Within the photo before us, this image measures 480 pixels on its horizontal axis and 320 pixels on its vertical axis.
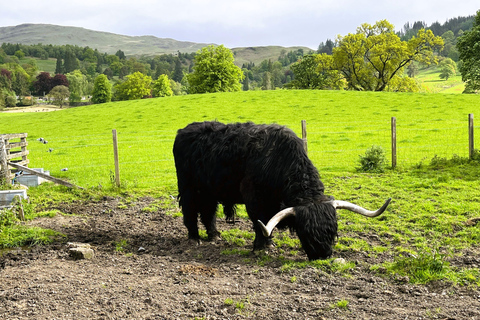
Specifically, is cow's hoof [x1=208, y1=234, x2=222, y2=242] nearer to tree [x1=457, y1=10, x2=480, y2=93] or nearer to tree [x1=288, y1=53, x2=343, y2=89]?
tree [x1=457, y1=10, x2=480, y2=93]

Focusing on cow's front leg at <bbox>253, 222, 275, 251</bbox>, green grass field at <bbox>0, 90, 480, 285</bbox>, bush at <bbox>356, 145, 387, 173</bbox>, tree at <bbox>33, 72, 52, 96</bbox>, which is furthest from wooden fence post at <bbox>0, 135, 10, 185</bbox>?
tree at <bbox>33, 72, 52, 96</bbox>

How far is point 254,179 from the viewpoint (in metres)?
6.18

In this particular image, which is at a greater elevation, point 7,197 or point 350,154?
point 7,197

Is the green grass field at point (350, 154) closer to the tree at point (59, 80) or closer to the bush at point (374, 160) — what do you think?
the bush at point (374, 160)

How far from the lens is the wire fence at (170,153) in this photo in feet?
46.3

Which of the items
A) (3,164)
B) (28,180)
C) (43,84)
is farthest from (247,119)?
(43,84)

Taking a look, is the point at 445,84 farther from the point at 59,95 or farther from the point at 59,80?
the point at 59,80

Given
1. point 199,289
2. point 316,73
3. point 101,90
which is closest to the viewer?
point 199,289

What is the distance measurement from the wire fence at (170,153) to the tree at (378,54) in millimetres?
21904

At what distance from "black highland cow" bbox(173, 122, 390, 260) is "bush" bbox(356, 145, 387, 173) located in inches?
276

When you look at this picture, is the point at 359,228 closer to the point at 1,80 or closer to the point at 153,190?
the point at 153,190

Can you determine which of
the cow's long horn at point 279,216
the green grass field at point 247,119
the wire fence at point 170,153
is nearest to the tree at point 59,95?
the green grass field at point 247,119

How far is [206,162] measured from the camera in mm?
6836

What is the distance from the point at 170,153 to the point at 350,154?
8.23 meters
